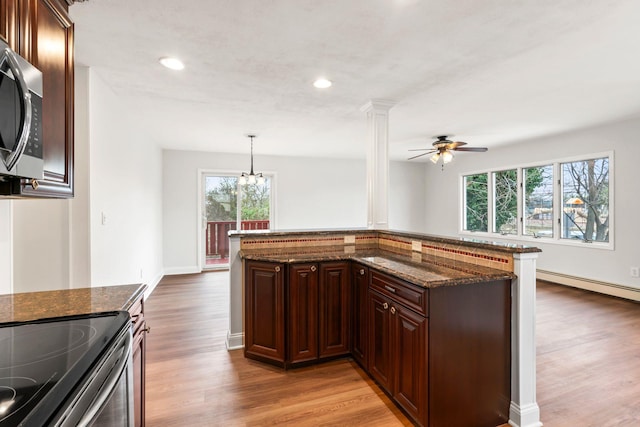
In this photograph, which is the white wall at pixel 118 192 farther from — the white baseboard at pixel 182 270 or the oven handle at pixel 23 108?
the oven handle at pixel 23 108

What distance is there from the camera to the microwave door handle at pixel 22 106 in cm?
96

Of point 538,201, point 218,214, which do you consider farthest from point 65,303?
point 538,201

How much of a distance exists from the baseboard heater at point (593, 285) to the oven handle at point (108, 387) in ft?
19.0

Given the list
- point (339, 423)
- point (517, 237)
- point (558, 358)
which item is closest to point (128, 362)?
point (339, 423)

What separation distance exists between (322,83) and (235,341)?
2.54m

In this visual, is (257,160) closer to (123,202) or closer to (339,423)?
(123,202)

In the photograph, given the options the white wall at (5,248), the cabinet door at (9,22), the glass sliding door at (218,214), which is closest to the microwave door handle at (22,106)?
the cabinet door at (9,22)

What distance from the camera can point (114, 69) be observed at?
2564mm

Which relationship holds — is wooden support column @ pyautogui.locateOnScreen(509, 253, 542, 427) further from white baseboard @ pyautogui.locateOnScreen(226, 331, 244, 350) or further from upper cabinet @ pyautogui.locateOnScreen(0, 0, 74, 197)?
upper cabinet @ pyautogui.locateOnScreen(0, 0, 74, 197)

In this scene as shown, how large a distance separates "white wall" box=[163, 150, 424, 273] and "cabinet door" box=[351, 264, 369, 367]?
4337 millimetres

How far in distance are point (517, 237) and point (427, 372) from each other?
16.8ft

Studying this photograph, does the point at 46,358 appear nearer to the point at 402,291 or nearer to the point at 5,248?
the point at 5,248

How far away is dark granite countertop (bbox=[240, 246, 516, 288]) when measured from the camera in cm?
175

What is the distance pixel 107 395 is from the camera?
37.8 inches
